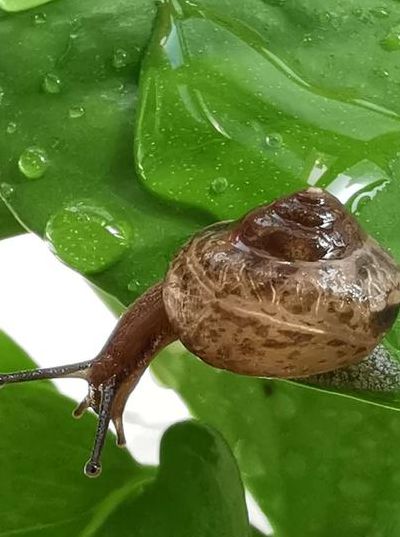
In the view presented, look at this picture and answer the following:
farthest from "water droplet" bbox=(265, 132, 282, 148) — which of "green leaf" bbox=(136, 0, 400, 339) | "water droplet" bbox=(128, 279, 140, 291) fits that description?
"water droplet" bbox=(128, 279, 140, 291)

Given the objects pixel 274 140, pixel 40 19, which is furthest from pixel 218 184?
pixel 40 19

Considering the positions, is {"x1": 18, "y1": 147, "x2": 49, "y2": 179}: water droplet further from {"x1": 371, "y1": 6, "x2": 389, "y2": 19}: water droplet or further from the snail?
{"x1": 371, "y1": 6, "x2": 389, "y2": 19}: water droplet

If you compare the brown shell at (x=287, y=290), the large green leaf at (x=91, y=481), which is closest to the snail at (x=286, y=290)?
the brown shell at (x=287, y=290)

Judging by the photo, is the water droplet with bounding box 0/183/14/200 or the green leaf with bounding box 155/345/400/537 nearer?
the water droplet with bounding box 0/183/14/200

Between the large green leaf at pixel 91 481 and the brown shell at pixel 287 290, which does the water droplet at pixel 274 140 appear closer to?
the brown shell at pixel 287 290

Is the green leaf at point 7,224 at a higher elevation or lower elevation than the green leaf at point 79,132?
lower

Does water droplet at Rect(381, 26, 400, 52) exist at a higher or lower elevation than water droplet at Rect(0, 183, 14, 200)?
higher

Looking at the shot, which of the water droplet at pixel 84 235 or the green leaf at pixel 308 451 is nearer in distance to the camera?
the water droplet at pixel 84 235

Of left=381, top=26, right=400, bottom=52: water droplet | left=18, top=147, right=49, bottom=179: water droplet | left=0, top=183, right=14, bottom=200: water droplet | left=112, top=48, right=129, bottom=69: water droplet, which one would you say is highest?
left=381, top=26, right=400, bottom=52: water droplet
